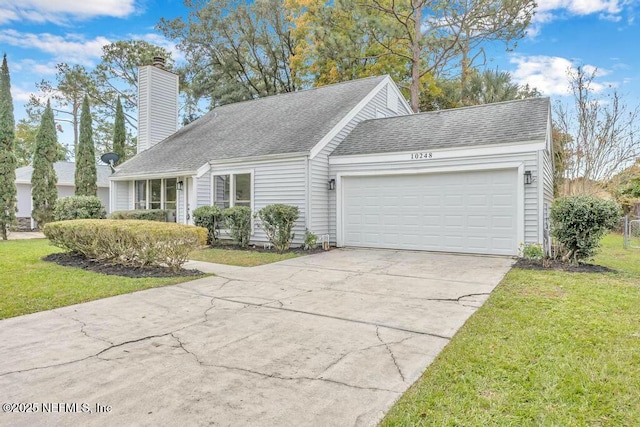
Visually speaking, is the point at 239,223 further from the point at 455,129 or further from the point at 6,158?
the point at 6,158

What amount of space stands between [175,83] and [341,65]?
8.44m

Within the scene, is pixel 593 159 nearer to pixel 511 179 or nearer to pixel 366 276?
pixel 511 179

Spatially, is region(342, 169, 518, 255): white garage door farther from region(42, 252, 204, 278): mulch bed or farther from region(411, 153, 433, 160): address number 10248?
region(42, 252, 204, 278): mulch bed

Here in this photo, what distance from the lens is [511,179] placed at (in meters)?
8.71

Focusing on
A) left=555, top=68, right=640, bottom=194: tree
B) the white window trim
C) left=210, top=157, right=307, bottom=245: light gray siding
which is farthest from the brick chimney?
left=555, top=68, right=640, bottom=194: tree

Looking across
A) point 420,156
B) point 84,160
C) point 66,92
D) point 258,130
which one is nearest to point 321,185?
point 420,156

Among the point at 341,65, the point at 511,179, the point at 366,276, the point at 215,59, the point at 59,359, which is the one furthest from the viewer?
the point at 215,59

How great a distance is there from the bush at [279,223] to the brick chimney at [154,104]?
10096mm

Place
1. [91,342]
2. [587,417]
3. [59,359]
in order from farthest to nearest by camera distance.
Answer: [91,342]
[59,359]
[587,417]

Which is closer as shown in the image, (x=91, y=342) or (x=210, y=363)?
(x=210, y=363)

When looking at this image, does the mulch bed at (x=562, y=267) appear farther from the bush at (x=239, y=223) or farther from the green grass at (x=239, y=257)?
the bush at (x=239, y=223)

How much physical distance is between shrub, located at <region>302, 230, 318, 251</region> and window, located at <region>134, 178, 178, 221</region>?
5702mm

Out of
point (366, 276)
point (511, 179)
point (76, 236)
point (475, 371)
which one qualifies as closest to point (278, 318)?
point (475, 371)

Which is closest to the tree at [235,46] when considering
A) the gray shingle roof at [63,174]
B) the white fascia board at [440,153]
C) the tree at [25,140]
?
the gray shingle roof at [63,174]
